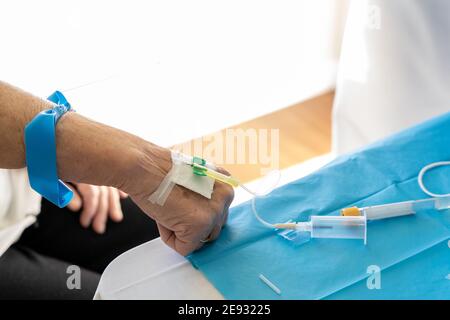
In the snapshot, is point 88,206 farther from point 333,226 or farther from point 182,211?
point 333,226

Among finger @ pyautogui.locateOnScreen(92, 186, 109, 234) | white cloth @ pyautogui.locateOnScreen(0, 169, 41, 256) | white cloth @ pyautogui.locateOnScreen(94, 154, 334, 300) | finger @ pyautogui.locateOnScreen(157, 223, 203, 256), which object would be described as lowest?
finger @ pyautogui.locateOnScreen(92, 186, 109, 234)

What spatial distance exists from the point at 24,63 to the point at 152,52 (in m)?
0.33

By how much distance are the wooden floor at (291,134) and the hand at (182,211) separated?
0.96 meters

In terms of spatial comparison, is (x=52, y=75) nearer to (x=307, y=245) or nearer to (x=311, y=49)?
(x=307, y=245)

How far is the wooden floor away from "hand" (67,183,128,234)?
0.57m

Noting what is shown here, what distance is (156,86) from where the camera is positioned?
5.17ft

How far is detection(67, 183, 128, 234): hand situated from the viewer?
1220 mm


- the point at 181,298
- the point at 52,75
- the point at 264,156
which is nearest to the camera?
the point at 181,298

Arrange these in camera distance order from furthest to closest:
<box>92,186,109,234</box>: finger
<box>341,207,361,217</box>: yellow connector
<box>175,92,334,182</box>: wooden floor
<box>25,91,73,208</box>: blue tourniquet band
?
<box>175,92,334,182</box>: wooden floor → <box>92,186,109,234</box>: finger → <box>341,207,361,217</box>: yellow connector → <box>25,91,73,208</box>: blue tourniquet band

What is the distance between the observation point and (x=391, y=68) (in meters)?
1.53

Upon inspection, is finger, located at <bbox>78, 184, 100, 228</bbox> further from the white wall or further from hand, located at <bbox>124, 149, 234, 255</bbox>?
Result: hand, located at <bbox>124, 149, 234, 255</bbox>

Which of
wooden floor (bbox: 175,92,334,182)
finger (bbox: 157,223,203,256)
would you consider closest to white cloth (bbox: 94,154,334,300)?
finger (bbox: 157,223,203,256)

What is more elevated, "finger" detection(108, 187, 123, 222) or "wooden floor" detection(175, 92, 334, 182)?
"finger" detection(108, 187, 123, 222)
